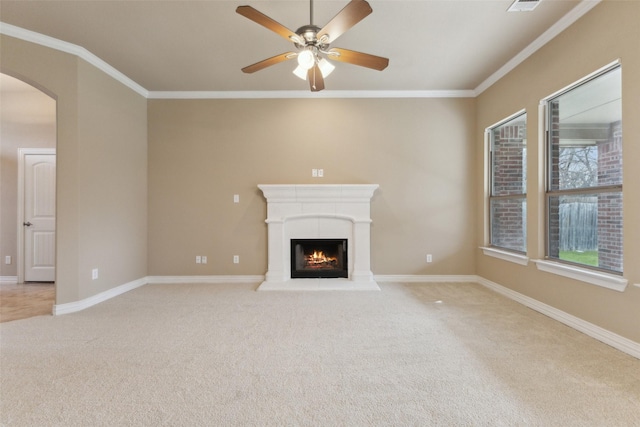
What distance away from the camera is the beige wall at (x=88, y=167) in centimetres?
305

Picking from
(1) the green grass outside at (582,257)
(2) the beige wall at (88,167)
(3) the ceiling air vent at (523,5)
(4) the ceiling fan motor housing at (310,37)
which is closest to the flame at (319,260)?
(2) the beige wall at (88,167)

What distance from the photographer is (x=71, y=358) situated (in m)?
2.13

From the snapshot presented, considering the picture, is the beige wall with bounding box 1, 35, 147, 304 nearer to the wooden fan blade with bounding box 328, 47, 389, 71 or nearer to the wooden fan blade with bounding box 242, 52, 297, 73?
the wooden fan blade with bounding box 242, 52, 297, 73

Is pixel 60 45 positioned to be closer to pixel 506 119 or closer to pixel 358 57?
pixel 358 57

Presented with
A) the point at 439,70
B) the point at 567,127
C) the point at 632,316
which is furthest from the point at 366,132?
the point at 632,316

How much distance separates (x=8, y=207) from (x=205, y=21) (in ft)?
14.6

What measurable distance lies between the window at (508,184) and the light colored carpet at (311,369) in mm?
994

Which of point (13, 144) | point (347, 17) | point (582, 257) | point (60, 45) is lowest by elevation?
point (582, 257)

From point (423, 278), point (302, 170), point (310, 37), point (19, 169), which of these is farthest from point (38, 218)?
point (423, 278)

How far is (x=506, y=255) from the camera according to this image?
3.61 meters

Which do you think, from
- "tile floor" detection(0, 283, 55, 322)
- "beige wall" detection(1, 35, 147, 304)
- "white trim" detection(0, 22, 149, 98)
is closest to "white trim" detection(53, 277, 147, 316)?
"beige wall" detection(1, 35, 147, 304)

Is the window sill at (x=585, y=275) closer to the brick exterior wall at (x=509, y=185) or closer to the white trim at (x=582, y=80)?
the brick exterior wall at (x=509, y=185)

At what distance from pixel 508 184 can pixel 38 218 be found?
6769mm

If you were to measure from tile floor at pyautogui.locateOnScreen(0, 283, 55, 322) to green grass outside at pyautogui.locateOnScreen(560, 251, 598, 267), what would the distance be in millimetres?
5300
